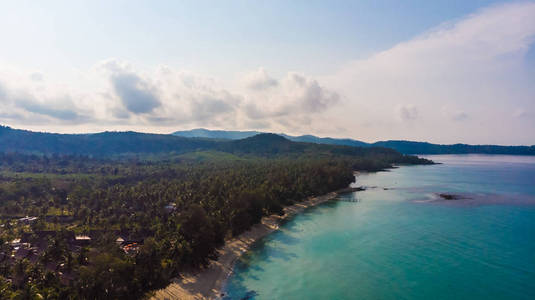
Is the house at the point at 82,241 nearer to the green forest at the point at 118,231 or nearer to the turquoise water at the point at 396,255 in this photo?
the green forest at the point at 118,231

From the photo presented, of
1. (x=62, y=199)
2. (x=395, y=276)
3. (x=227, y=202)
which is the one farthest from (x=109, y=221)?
(x=395, y=276)

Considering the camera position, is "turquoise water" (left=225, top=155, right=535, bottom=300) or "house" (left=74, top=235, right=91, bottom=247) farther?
"house" (left=74, top=235, right=91, bottom=247)

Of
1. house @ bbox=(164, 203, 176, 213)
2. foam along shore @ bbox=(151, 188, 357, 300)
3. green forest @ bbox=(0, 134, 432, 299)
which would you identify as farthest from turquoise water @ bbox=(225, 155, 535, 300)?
house @ bbox=(164, 203, 176, 213)

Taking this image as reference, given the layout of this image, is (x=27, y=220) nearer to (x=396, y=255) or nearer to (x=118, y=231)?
(x=118, y=231)

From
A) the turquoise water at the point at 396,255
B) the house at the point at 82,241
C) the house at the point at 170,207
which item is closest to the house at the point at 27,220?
the house at the point at 82,241

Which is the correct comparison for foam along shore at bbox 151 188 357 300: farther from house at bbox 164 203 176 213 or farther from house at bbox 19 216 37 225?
house at bbox 19 216 37 225

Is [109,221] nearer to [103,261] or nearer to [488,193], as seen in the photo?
[103,261]
